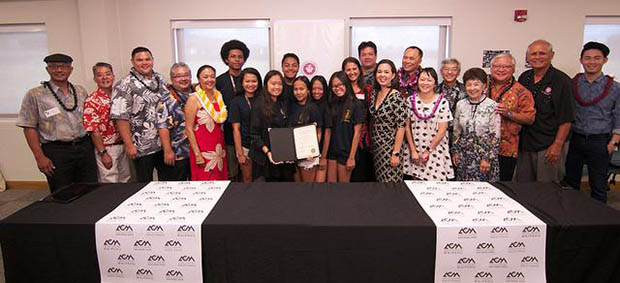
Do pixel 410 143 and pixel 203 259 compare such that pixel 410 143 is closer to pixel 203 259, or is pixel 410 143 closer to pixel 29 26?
pixel 203 259

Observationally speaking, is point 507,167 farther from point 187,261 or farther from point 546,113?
point 187,261

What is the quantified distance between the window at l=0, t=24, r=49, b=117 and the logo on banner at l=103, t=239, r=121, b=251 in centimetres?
386

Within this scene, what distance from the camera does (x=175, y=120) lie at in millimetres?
2826

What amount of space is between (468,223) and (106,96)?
2.78m

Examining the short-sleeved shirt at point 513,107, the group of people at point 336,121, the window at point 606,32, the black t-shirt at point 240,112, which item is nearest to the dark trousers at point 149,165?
the group of people at point 336,121

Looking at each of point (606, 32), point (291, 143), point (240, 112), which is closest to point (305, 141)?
point (291, 143)

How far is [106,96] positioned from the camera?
291cm

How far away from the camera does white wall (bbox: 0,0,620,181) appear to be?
391 centimetres

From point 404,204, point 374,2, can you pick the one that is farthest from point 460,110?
point 374,2

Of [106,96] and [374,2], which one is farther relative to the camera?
[374,2]

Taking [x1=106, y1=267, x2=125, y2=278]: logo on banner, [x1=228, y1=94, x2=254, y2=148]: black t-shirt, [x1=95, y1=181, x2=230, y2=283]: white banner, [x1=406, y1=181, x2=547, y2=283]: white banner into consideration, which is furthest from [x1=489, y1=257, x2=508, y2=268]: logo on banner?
[x1=228, y1=94, x2=254, y2=148]: black t-shirt

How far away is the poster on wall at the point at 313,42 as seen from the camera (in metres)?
4.00

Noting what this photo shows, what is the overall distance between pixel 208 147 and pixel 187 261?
4.65ft

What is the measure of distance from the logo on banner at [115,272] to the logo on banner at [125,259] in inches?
1.3
